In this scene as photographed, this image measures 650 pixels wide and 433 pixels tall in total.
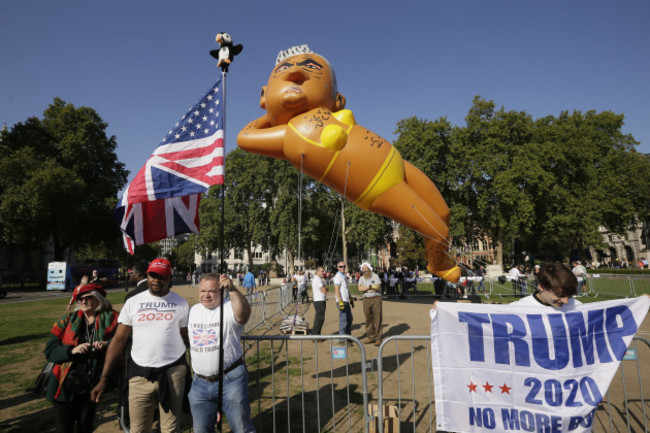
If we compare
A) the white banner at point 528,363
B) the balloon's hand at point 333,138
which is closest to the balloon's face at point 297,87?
the balloon's hand at point 333,138

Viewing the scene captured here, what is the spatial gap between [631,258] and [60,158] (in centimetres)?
7285

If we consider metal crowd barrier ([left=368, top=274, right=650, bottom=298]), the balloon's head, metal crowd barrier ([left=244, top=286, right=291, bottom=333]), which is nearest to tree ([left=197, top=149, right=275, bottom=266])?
metal crowd barrier ([left=368, top=274, right=650, bottom=298])

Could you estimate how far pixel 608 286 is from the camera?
17.2 metres

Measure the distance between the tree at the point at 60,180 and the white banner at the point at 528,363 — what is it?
101ft

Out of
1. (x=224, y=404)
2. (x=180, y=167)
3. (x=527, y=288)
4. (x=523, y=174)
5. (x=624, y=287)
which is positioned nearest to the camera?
(x=224, y=404)

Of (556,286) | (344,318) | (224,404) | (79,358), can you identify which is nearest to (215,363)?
(224,404)

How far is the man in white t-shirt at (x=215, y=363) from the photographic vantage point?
2.77 metres

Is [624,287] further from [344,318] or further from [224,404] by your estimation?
[224,404]

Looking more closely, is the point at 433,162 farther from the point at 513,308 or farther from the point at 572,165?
the point at 513,308

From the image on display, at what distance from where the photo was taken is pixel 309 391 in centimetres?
489

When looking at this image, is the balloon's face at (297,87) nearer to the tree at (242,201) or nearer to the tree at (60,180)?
the tree at (60,180)

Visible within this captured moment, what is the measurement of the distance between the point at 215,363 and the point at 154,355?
1.73ft

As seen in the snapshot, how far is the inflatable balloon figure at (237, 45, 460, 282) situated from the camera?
22.2 ft

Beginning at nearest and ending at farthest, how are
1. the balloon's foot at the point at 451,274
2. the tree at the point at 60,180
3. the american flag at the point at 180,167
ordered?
the american flag at the point at 180,167 < the balloon's foot at the point at 451,274 < the tree at the point at 60,180
